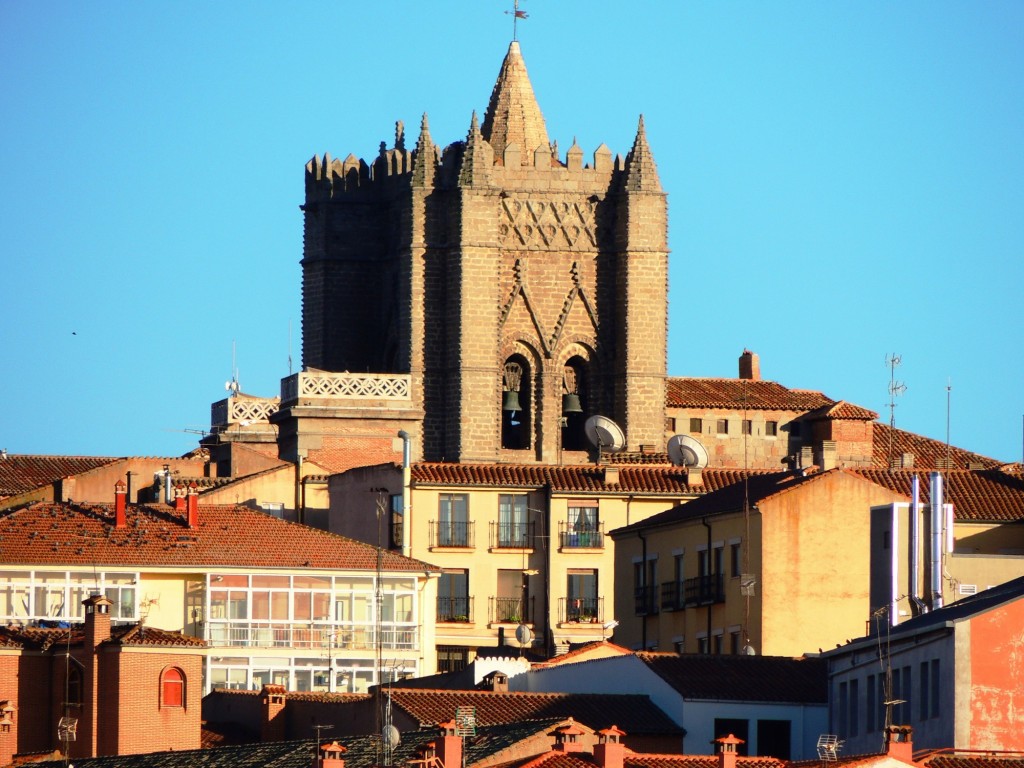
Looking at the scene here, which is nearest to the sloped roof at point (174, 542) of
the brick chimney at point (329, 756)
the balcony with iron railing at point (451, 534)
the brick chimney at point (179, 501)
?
the brick chimney at point (179, 501)

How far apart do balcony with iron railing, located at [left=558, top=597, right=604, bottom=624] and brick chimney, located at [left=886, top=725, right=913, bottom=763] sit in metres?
36.2

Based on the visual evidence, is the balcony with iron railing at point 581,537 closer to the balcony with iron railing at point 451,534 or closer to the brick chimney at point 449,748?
the balcony with iron railing at point 451,534

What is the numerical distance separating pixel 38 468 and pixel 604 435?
15290 millimetres

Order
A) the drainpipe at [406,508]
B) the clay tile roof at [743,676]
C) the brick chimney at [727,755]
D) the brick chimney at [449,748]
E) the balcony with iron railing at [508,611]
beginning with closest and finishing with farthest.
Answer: the brick chimney at [727,755], the brick chimney at [449,748], the clay tile roof at [743,676], the drainpipe at [406,508], the balcony with iron railing at [508,611]

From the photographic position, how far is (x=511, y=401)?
112 meters

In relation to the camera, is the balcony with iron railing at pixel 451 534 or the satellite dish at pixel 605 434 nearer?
the balcony with iron railing at pixel 451 534

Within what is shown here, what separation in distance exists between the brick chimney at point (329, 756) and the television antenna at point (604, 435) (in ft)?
169

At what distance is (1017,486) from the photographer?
77500 millimetres

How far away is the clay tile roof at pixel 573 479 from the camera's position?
85938 mm

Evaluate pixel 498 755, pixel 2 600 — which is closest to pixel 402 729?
pixel 498 755

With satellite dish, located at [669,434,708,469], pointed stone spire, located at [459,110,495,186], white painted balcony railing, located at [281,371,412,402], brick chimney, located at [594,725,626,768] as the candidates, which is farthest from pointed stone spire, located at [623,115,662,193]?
brick chimney, located at [594,725,626,768]

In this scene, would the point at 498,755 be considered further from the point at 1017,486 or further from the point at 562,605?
the point at 562,605

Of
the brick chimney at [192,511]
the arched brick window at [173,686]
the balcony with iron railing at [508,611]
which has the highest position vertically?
the brick chimney at [192,511]

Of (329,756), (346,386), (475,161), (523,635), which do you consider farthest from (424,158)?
(329,756)
